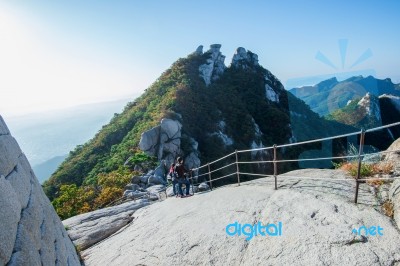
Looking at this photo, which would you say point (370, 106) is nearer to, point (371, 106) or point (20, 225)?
point (371, 106)

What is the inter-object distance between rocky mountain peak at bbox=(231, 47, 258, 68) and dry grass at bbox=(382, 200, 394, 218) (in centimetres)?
6961

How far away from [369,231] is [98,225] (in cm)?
849

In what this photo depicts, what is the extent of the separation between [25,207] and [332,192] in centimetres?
533

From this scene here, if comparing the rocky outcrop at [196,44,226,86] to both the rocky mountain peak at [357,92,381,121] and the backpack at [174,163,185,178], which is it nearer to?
the backpack at [174,163,185,178]

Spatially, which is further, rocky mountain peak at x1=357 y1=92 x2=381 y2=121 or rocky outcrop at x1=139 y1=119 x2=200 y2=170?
rocky mountain peak at x1=357 y1=92 x2=381 y2=121

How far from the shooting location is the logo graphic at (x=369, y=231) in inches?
156

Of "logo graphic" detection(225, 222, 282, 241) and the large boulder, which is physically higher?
"logo graphic" detection(225, 222, 282, 241)

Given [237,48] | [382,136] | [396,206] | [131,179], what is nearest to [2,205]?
[396,206]

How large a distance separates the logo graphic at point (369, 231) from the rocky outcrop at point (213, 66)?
185 ft

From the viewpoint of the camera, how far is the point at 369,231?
4008 millimetres

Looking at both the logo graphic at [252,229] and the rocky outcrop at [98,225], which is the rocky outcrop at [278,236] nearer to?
the logo graphic at [252,229]

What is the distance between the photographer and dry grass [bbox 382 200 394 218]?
4.32m

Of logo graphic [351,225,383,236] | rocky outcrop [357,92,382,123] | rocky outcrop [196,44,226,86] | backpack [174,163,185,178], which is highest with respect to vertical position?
rocky outcrop [196,44,226,86]

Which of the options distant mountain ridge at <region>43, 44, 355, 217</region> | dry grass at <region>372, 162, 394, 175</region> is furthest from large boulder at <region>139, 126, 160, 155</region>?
dry grass at <region>372, 162, 394, 175</region>
